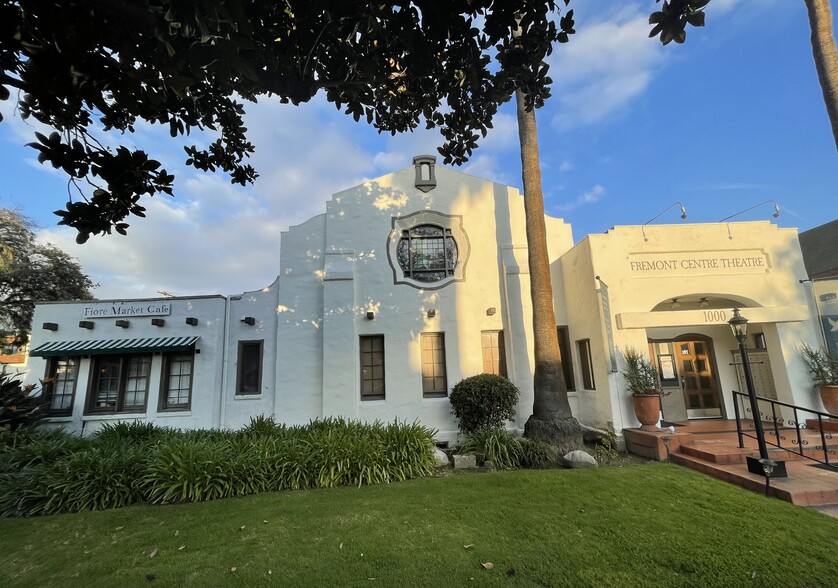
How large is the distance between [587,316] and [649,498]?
210 inches

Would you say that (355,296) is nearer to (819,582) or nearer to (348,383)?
(348,383)

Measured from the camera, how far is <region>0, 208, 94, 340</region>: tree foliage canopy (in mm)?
17875

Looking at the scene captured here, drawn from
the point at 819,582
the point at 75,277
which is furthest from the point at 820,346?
the point at 75,277

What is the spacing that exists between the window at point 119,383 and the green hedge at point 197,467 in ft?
10.3

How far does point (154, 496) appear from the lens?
666cm

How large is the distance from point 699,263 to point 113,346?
15.8 meters

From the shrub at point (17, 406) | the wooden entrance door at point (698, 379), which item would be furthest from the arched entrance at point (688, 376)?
the shrub at point (17, 406)

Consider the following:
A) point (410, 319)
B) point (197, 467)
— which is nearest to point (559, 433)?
point (410, 319)

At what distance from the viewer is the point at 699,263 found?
998 centimetres

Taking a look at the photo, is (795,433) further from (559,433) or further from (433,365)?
(433,365)

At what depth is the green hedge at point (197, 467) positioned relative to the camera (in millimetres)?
6672

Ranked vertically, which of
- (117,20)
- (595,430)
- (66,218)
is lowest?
(595,430)

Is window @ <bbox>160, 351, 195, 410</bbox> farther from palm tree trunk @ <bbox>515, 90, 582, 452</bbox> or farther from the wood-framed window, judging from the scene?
palm tree trunk @ <bbox>515, 90, 582, 452</bbox>

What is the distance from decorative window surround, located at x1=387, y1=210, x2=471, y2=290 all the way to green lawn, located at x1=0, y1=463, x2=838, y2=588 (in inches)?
240
